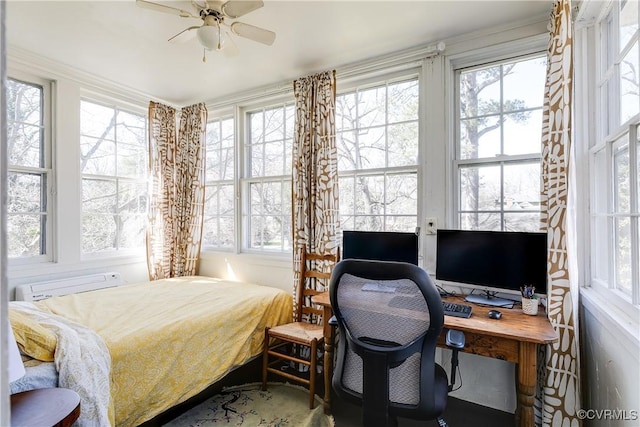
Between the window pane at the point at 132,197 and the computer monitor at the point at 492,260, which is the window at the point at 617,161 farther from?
the window pane at the point at 132,197

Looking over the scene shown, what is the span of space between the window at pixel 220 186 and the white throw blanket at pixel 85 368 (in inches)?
77.2

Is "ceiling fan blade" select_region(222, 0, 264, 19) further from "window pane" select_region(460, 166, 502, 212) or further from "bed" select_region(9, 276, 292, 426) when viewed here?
"bed" select_region(9, 276, 292, 426)

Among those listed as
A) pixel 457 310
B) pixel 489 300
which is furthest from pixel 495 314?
pixel 489 300

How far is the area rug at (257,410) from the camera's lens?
200cm

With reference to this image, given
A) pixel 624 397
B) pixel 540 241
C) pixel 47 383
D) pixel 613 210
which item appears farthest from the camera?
pixel 540 241

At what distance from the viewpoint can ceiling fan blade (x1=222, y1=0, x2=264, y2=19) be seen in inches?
66.2

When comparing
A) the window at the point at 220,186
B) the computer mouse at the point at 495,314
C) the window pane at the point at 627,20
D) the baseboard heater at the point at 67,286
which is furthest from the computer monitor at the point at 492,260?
the baseboard heater at the point at 67,286

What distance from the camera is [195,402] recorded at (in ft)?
7.30

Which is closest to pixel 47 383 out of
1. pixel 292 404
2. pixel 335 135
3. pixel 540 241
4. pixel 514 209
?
pixel 292 404

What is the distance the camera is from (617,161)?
1.57 m

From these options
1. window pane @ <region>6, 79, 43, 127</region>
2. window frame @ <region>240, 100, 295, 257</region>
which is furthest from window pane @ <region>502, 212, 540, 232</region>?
window pane @ <region>6, 79, 43, 127</region>

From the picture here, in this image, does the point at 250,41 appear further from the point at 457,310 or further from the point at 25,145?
the point at 457,310

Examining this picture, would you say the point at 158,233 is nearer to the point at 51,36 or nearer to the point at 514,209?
the point at 51,36

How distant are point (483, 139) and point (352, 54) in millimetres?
1236
